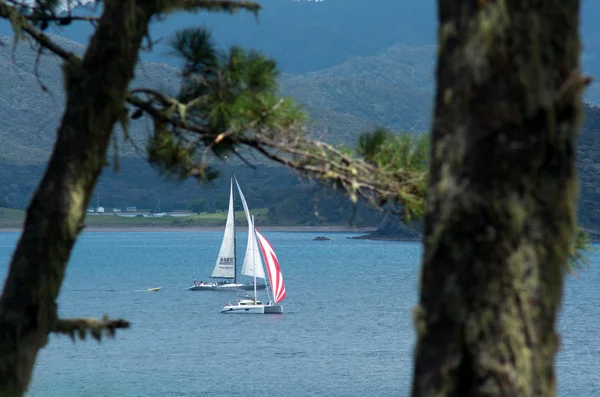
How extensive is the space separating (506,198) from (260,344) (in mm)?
60256

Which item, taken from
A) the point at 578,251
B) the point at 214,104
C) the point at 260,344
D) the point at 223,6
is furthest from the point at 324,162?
the point at 260,344

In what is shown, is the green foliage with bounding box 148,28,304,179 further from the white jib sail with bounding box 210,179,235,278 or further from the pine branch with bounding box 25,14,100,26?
the white jib sail with bounding box 210,179,235,278

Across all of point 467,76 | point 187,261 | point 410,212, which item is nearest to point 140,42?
point 410,212

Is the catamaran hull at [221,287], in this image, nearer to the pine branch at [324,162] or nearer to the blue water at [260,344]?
the blue water at [260,344]

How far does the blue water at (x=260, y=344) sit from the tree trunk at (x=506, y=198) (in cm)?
2296

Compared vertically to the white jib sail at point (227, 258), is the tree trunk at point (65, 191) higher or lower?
higher

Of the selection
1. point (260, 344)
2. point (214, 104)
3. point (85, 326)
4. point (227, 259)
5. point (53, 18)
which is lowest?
point (260, 344)

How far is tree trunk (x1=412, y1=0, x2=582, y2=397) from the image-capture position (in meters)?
3.00

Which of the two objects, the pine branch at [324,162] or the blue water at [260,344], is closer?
the pine branch at [324,162]

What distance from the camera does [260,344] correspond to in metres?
62.5

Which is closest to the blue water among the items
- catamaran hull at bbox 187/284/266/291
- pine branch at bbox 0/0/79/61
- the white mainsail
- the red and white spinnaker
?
catamaran hull at bbox 187/284/266/291

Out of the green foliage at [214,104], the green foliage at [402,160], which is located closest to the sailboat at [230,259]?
the green foliage at [214,104]

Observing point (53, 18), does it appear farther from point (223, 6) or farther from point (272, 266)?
point (272, 266)

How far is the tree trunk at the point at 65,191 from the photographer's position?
5.05 metres
